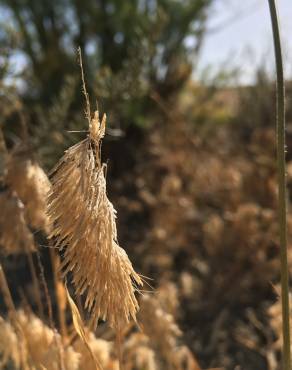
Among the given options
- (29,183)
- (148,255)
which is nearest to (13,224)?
(29,183)

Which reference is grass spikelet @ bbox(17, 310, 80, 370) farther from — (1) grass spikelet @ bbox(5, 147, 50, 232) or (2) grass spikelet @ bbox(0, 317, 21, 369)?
(1) grass spikelet @ bbox(5, 147, 50, 232)

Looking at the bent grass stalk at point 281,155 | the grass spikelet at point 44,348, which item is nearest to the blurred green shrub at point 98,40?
the grass spikelet at point 44,348

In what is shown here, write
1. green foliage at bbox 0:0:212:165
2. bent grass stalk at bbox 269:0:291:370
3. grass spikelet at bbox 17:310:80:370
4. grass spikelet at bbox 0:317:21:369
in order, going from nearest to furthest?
bent grass stalk at bbox 269:0:291:370 < grass spikelet at bbox 17:310:80:370 < grass spikelet at bbox 0:317:21:369 < green foliage at bbox 0:0:212:165

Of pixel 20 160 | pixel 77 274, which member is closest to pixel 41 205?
pixel 20 160

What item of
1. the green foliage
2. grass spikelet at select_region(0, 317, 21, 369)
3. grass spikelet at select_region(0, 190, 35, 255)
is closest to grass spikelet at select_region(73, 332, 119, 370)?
grass spikelet at select_region(0, 317, 21, 369)

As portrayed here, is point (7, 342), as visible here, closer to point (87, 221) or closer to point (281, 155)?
point (87, 221)

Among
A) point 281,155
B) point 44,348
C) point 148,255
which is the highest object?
point 281,155
